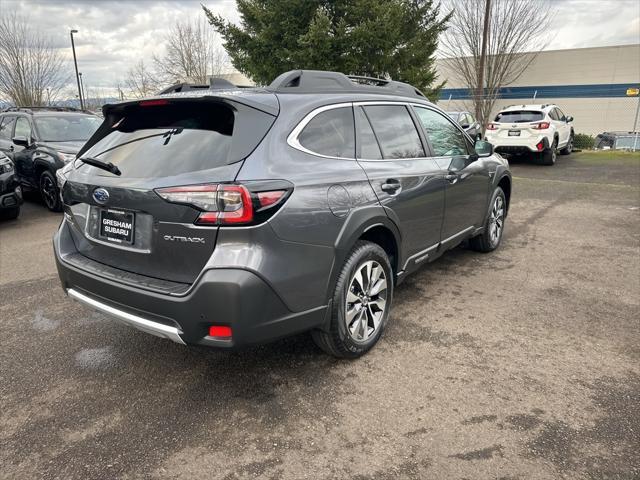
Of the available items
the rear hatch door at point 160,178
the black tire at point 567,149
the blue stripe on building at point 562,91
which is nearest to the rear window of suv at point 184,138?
the rear hatch door at point 160,178

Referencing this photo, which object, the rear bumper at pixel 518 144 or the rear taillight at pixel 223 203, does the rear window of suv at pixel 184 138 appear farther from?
the rear bumper at pixel 518 144

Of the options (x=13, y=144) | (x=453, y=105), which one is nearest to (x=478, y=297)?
(x=13, y=144)

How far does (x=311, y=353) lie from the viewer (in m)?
3.28

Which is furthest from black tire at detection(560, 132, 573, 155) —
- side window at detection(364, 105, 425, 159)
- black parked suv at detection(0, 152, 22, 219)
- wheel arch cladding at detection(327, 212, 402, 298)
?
black parked suv at detection(0, 152, 22, 219)

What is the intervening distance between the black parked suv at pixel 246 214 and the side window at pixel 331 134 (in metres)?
0.01

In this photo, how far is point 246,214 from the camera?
90.4 inches

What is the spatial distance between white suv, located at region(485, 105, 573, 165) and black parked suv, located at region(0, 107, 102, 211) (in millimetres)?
10418

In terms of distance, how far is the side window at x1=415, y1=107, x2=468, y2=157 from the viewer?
4.07 metres

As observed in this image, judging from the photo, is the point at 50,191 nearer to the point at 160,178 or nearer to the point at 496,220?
the point at 160,178

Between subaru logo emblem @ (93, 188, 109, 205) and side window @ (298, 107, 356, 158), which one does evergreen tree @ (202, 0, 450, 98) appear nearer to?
side window @ (298, 107, 356, 158)

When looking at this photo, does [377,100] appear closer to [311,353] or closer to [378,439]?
[311,353]

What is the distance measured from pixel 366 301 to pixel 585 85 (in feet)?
90.9

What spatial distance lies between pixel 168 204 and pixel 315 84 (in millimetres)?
1365

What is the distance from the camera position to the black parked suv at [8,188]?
7023 millimetres
